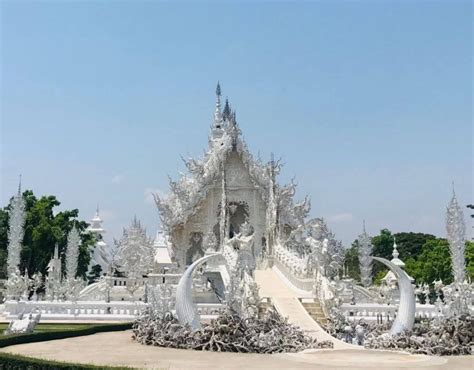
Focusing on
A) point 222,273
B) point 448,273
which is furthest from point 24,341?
point 448,273

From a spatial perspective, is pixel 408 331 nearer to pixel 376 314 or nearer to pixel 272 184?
pixel 376 314

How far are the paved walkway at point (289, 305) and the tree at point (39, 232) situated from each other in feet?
46.9

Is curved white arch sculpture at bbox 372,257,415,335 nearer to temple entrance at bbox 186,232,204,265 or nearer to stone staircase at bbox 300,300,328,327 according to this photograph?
stone staircase at bbox 300,300,328,327

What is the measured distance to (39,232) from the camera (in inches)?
1169

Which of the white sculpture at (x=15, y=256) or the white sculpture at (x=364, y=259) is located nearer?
the white sculpture at (x=15, y=256)

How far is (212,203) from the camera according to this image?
86.2 feet

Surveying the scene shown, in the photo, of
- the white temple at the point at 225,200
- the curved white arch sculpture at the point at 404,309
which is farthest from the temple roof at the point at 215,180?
the curved white arch sculpture at the point at 404,309

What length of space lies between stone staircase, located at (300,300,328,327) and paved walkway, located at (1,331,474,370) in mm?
4215

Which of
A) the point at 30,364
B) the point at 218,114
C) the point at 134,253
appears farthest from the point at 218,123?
the point at 30,364

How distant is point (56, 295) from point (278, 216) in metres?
9.97

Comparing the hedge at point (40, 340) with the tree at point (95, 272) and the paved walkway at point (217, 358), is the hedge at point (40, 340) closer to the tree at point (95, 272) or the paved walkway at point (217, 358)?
the paved walkway at point (217, 358)

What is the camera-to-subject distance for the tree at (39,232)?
29922 millimetres

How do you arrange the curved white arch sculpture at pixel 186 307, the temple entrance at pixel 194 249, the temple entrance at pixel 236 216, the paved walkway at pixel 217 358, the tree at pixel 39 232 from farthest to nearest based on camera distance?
1. the tree at pixel 39 232
2. the temple entrance at pixel 236 216
3. the temple entrance at pixel 194 249
4. the curved white arch sculpture at pixel 186 307
5. the paved walkway at pixel 217 358

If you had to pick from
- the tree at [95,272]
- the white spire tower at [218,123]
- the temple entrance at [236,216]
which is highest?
the white spire tower at [218,123]
